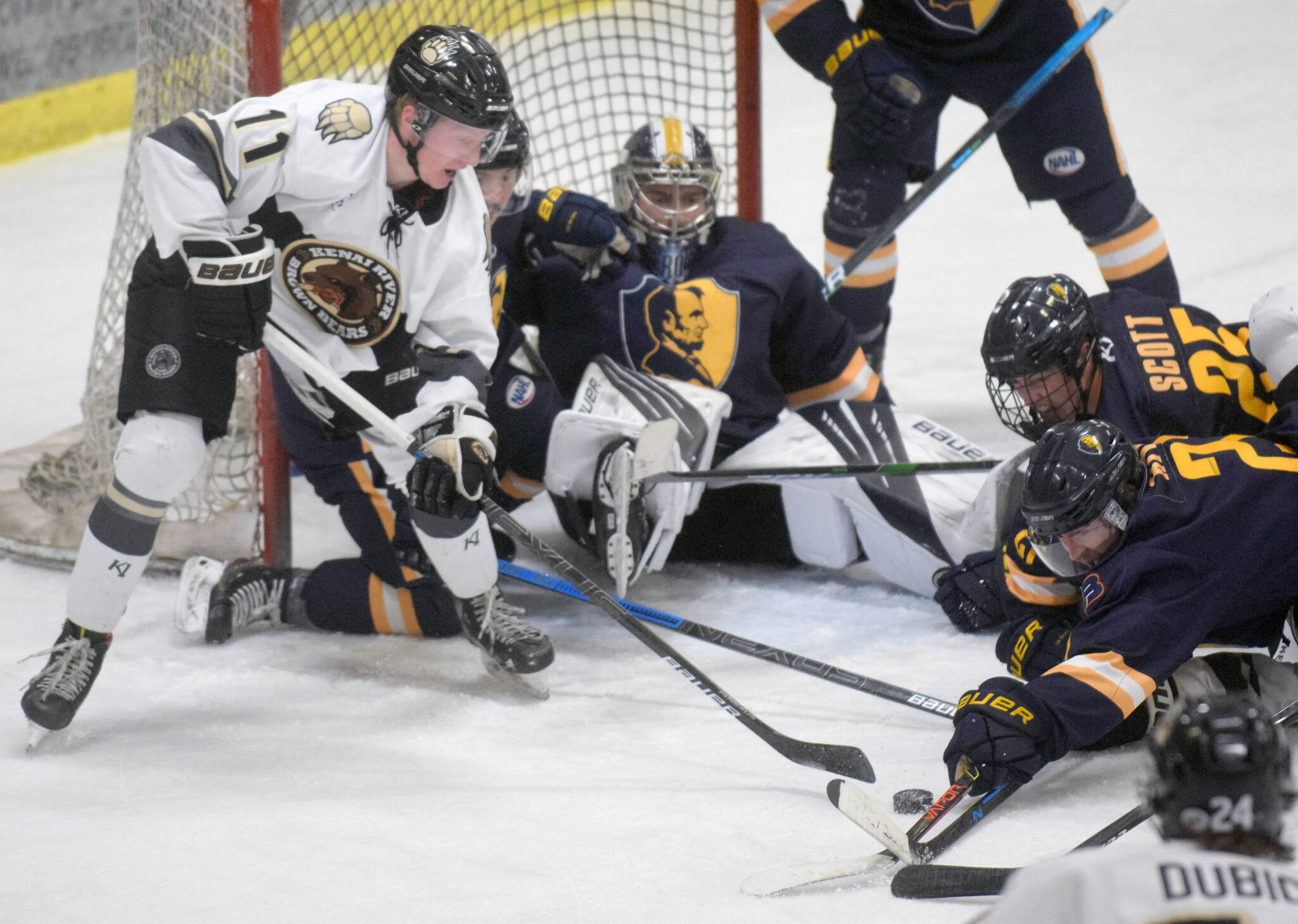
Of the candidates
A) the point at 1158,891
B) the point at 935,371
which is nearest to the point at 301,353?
the point at 1158,891

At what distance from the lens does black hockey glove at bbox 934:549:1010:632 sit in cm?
261

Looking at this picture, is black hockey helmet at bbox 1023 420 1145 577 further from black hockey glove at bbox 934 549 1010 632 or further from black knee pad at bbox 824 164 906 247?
black knee pad at bbox 824 164 906 247

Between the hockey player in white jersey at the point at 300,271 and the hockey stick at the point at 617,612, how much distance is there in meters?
0.07

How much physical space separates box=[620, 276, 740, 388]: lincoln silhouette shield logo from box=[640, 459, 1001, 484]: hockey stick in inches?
13.3

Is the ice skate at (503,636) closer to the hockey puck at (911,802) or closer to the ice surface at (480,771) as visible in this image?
the ice surface at (480,771)

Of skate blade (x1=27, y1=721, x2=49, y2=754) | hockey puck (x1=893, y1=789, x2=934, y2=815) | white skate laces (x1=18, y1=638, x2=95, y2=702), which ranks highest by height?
hockey puck (x1=893, y1=789, x2=934, y2=815)

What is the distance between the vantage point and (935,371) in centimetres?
449

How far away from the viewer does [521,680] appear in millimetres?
2533

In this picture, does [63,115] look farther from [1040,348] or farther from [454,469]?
[1040,348]

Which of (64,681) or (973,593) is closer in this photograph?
(64,681)

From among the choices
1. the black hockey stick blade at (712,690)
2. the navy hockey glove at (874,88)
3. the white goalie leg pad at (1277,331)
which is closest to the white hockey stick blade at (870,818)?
the black hockey stick blade at (712,690)

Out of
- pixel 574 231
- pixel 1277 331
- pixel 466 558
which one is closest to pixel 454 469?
pixel 466 558

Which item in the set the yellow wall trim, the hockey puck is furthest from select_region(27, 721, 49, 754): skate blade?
the yellow wall trim

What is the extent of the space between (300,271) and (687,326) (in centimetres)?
99
